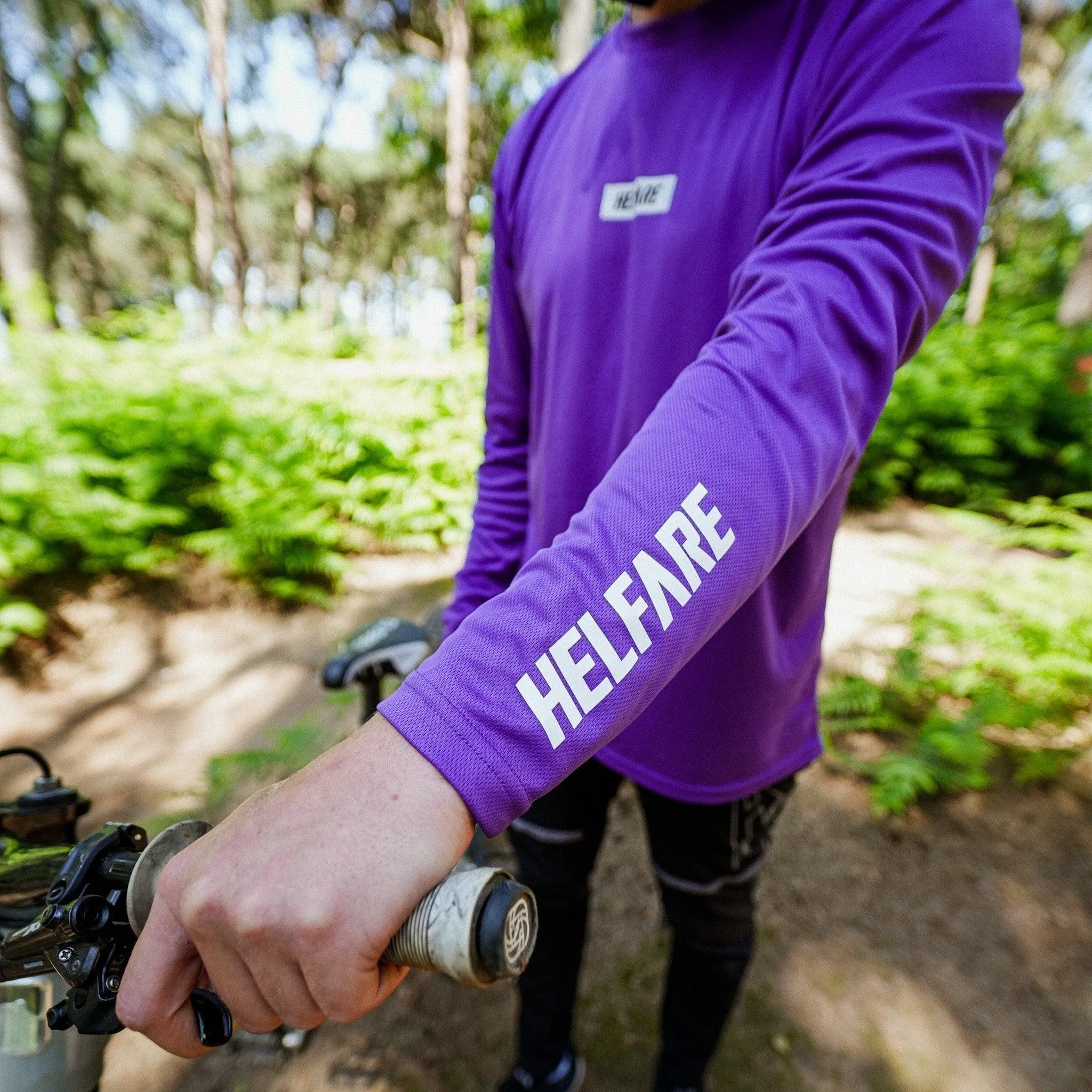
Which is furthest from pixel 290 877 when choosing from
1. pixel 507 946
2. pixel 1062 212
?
pixel 1062 212

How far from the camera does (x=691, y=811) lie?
1426 millimetres

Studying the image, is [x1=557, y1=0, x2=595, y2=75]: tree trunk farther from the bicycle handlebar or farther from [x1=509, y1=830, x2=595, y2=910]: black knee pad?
the bicycle handlebar

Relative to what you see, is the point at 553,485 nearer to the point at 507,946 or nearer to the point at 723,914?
the point at 507,946

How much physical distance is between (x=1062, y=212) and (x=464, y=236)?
2420 centimetres

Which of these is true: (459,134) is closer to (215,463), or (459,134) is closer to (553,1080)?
(215,463)

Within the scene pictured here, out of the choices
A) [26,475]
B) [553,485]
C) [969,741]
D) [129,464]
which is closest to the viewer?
[553,485]

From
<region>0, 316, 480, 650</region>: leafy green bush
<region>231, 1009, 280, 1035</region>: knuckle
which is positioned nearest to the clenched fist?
<region>231, 1009, 280, 1035</region>: knuckle

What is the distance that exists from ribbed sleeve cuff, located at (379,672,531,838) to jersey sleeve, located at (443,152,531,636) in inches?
39.9

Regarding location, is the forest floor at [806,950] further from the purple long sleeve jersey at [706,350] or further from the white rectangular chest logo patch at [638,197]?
the white rectangular chest logo patch at [638,197]

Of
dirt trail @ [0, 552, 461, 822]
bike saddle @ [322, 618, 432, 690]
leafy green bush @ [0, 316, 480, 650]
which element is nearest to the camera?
bike saddle @ [322, 618, 432, 690]

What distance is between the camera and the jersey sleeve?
5.25ft

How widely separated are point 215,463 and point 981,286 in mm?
15296

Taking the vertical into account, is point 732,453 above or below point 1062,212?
below

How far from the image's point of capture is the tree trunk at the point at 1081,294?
27.6ft
